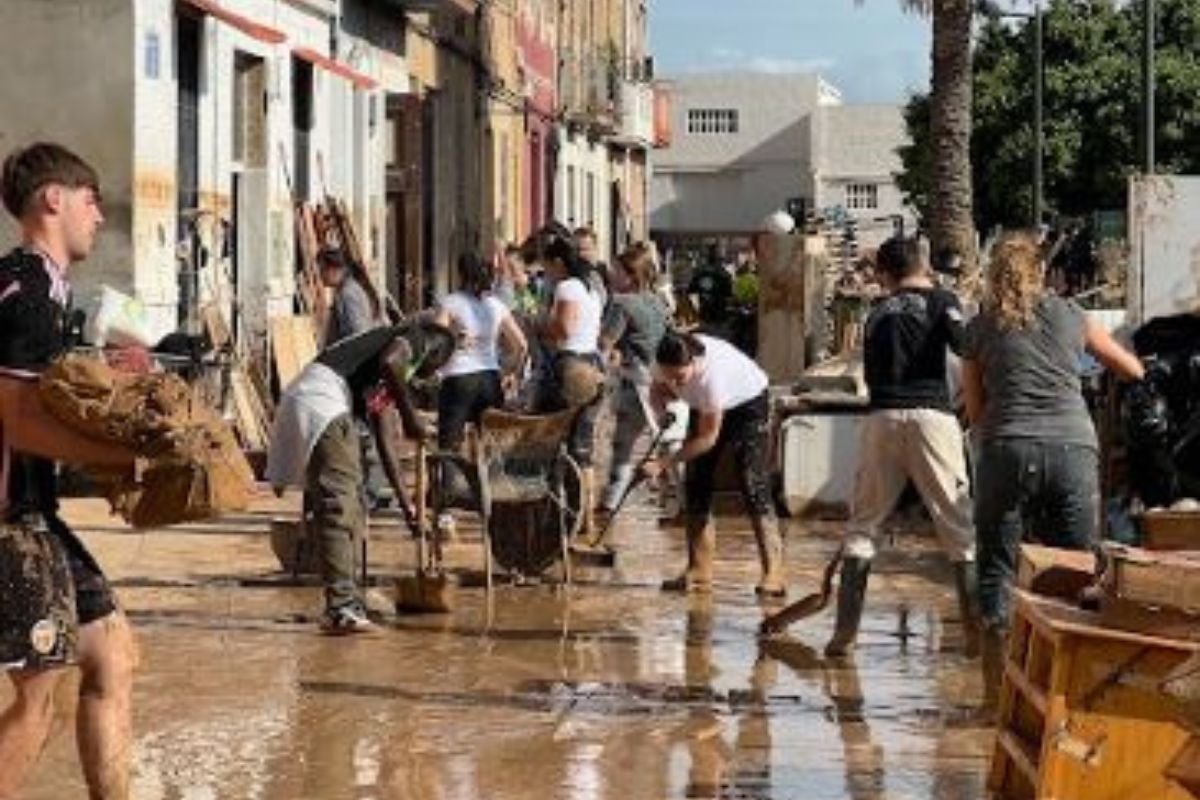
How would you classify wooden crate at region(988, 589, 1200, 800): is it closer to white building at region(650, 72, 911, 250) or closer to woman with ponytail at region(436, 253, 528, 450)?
woman with ponytail at region(436, 253, 528, 450)

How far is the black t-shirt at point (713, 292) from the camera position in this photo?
27.5m

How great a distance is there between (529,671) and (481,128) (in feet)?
88.5

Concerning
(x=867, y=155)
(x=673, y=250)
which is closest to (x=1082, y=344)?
(x=673, y=250)

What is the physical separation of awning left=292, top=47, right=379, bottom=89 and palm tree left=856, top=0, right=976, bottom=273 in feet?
18.3

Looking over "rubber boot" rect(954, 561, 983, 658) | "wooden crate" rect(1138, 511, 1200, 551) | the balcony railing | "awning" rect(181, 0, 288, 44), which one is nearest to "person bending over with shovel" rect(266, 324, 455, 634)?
"rubber boot" rect(954, 561, 983, 658)

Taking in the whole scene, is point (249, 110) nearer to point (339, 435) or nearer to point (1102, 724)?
point (339, 435)

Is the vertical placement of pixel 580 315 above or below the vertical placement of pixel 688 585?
above

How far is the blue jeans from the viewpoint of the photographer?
896 centimetres

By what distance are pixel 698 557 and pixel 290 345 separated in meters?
8.50

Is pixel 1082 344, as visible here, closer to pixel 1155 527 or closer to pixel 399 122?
pixel 1155 527

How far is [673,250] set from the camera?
83.8m

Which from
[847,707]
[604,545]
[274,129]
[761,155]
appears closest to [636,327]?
[604,545]

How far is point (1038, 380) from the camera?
903 centimetres

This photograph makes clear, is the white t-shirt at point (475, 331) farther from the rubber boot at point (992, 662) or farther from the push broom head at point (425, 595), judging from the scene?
the rubber boot at point (992, 662)
